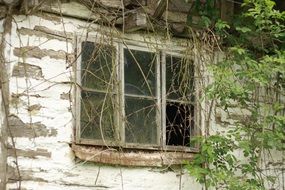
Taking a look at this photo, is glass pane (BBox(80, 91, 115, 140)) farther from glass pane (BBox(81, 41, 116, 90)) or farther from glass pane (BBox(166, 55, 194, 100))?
glass pane (BBox(166, 55, 194, 100))

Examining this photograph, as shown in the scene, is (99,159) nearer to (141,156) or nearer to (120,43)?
(141,156)

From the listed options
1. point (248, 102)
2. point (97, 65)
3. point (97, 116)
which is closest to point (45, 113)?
point (97, 116)

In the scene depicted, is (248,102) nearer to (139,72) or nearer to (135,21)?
(139,72)

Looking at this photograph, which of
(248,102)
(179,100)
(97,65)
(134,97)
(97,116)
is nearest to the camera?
(97,116)

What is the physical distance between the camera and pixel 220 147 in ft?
17.2

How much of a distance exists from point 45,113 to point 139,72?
1.09m

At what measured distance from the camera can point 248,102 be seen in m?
5.91

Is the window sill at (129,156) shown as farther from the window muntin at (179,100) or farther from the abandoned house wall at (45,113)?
the window muntin at (179,100)

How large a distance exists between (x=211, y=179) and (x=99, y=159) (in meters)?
1.07

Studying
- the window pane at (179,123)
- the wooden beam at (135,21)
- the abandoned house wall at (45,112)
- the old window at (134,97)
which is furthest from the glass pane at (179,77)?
the abandoned house wall at (45,112)

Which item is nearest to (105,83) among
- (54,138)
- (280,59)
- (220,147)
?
(54,138)

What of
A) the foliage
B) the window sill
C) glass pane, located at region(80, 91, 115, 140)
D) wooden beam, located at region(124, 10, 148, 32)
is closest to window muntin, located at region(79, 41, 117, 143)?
glass pane, located at region(80, 91, 115, 140)

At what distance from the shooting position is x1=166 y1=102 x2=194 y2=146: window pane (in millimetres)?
5574

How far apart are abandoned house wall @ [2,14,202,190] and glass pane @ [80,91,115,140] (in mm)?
160
